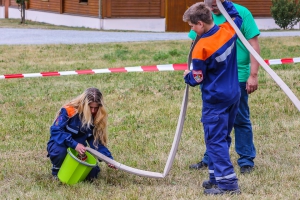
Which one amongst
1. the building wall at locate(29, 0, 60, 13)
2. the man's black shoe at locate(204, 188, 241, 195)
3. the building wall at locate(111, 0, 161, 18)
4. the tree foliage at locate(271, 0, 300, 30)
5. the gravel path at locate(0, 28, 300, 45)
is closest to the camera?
the man's black shoe at locate(204, 188, 241, 195)

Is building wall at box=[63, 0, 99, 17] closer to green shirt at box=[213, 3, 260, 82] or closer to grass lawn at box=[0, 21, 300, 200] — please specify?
grass lawn at box=[0, 21, 300, 200]

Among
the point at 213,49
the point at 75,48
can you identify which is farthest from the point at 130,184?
the point at 75,48

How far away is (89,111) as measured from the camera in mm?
5539

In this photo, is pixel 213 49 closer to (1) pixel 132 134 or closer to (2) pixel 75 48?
(1) pixel 132 134

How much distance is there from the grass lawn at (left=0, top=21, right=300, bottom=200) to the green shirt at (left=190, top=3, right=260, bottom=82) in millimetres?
962

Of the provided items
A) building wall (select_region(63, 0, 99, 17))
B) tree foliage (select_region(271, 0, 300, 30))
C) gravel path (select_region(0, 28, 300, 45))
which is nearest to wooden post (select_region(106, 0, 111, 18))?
building wall (select_region(63, 0, 99, 17))

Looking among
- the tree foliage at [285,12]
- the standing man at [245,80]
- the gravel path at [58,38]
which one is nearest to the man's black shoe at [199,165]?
the standing man at [245,80]

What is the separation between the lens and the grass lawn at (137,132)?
217 inches

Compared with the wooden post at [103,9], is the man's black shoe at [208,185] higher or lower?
lower

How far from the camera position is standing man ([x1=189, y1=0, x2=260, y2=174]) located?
5.77 meters

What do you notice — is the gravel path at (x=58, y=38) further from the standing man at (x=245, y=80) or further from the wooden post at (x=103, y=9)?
the standing man at (x=245, y=80)

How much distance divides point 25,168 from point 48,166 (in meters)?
0.22

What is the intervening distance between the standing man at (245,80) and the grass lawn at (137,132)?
0.52 feet

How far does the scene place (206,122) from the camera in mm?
5238
